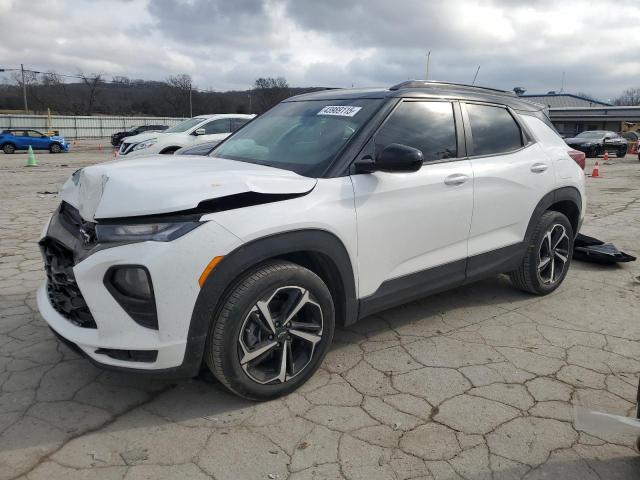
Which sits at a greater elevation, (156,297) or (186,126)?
(186,126)

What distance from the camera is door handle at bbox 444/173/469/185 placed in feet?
11.5

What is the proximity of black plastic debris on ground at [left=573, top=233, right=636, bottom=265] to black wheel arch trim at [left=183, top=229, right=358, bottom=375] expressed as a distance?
382cm

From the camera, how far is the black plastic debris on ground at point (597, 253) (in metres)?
5.50

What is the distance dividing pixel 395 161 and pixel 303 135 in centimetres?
84

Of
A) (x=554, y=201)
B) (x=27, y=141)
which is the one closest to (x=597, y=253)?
(x=554, y=201)

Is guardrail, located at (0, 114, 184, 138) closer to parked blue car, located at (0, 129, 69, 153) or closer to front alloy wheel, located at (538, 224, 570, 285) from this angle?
parked blue car, located at (0, 129, 69, 153)

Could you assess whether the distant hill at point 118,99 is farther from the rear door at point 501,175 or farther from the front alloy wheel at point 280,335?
the front alloy wheel at point 280,335

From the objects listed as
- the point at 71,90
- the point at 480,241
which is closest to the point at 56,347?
the point at 480,241

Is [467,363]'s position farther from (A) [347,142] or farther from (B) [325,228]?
(A) [347,142]

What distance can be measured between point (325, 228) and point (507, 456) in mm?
1447

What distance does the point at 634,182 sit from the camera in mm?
14828

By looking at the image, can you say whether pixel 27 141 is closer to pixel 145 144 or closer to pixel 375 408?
pixel 145 144

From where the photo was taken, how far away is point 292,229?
8.93 feet

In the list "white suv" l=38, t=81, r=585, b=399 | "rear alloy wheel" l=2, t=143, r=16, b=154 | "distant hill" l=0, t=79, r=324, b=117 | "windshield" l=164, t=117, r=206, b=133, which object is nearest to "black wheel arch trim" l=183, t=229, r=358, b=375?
"white suv" l=38, t=81, r=585, b=399
